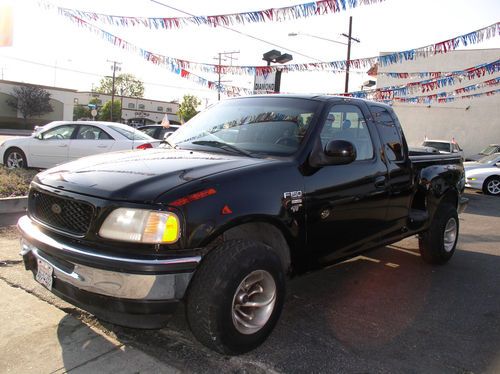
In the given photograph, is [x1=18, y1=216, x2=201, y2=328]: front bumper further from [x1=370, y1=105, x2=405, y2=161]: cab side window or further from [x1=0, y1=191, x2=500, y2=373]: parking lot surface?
[x1=370, y1=105, x2=405, y2=161]: cab side window

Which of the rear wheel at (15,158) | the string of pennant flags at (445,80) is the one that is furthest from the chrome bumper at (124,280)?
the string of pennant flags at (445,80)

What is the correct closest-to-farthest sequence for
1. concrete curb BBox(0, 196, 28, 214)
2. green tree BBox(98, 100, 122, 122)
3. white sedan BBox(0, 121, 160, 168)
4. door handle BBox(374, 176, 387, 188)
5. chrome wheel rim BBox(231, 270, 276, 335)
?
1. chrome wheel rim BBox(231, 270, 276, 335)
2. door handle BBox(374, 176, 387, 188)
3. concrete curb BBox(0, 196, 28, 214)
4. white sedan BBox(0, 121, 160, 168)
5. green tree BBox(98, 100, 122, 122)

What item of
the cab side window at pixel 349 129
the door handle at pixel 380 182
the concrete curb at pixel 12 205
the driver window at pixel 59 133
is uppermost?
the cab side window at pixel 349 129

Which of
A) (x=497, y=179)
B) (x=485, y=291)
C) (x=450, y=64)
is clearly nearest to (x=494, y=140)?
(x=450, y=64)

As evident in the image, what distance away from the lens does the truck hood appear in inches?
113

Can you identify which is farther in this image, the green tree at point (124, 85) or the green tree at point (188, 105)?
the green tree at point (124, 85)

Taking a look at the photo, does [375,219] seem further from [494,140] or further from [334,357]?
[494,140]

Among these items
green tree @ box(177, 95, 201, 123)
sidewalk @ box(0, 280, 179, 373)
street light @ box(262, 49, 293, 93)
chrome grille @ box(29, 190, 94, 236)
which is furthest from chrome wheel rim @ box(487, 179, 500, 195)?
green tree @ box(177, 95, 201, 123)

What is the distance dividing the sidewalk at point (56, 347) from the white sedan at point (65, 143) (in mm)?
7834

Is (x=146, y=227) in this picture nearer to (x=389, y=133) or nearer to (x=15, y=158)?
(x=389, y=133)

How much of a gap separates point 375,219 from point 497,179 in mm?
11523

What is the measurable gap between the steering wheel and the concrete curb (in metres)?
5.23

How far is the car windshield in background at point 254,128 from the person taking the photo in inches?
149

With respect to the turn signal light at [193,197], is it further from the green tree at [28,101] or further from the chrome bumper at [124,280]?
the green tree at [28,101]
